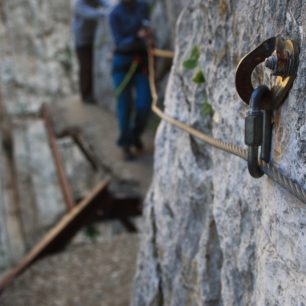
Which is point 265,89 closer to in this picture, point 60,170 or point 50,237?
point 50,237

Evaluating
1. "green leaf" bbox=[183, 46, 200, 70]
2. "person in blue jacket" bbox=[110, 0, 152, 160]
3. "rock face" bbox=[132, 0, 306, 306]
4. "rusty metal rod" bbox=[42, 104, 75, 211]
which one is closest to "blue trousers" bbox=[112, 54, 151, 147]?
"person in blue jacket" bbox=[110, 0, 152, 160]

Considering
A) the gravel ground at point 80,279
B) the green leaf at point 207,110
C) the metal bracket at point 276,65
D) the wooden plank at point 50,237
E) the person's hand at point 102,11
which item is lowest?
the gravel ground at point 80,279

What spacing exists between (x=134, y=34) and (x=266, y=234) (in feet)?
10.6

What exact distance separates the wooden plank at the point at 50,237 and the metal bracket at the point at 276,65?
9.68 ft

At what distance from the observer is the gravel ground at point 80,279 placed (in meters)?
3.50

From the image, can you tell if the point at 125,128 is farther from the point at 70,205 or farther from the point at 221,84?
the point at 221,84

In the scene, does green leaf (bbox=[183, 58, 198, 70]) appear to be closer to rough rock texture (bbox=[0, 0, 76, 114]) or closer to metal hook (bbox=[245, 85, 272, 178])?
metal hook (bbox=[245, 85, 272, 178])

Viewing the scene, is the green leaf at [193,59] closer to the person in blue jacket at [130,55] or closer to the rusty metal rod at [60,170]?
the person in blue jacket at [130,55]

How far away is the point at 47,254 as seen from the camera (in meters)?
4.08

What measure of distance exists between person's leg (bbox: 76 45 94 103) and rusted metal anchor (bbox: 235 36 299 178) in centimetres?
563

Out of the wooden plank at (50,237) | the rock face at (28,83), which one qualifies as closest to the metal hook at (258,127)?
the wooden plank at (50,237)

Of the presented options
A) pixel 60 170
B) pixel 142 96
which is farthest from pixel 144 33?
pixel 60 170

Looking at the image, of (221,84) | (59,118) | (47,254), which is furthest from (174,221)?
(59,118)

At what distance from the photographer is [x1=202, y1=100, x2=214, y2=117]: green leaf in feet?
5.15
